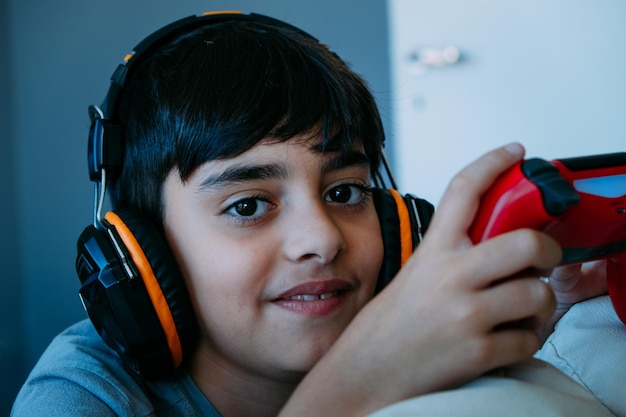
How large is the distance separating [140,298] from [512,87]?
5.09 ft

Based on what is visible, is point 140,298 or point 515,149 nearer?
point 515,149

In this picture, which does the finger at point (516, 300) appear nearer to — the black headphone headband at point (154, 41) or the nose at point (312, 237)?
the nose at point (312, 237)

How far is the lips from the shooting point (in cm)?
78

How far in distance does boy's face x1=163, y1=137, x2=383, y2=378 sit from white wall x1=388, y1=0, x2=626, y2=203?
116cm

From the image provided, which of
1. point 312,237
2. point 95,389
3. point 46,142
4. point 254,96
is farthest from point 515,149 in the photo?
point 46,142

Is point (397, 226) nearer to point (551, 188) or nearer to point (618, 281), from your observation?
point (618, 281)

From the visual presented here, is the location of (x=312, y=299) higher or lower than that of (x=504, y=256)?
lower

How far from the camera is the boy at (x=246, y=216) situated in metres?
0.77

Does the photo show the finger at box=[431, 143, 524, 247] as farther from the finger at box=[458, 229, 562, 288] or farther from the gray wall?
the gray wall

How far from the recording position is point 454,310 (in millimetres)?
517

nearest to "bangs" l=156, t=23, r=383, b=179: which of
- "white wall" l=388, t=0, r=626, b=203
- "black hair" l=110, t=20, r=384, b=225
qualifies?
"black hair" l=110, t=20, r=384, b=225

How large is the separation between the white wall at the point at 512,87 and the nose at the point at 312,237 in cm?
119

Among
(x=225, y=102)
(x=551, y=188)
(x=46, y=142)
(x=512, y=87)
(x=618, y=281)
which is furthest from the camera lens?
(x=512, y=87)

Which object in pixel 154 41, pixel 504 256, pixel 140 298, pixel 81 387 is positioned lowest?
pixel 81 387
